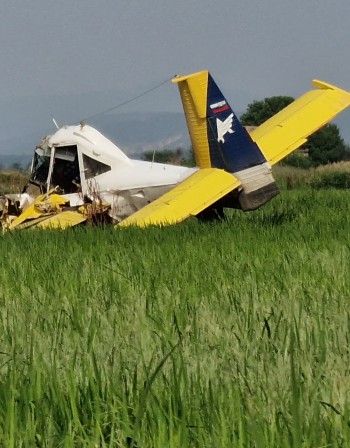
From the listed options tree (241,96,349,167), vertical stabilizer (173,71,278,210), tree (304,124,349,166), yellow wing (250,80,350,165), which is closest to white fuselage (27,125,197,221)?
vertical stabilizer (173,71,278,210)

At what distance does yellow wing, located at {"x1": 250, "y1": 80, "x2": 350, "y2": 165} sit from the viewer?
1234 cm

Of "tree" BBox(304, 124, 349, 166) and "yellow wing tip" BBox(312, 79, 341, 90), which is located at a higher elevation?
"tree" BBox(304, 124, 349, 166)

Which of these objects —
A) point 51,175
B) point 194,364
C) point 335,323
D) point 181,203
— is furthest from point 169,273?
point 51,175

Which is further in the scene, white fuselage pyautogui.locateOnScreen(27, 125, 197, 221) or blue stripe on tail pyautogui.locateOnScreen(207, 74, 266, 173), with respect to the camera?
white fuselage pyautogui.locateOnScreen(27, 125, 197, 221)

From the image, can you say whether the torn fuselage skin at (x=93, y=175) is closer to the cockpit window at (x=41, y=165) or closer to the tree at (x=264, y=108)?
the cockpit window at (x=41, y=165)

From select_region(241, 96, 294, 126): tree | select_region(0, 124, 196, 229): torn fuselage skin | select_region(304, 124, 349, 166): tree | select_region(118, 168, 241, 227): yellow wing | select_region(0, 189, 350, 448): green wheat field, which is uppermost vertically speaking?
select_region(241, 96, 294, 126): tree

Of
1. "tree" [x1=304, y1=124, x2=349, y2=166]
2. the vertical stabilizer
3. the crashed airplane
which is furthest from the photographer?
"tree" [x1=304, y1=124, x2=349, y2=166]

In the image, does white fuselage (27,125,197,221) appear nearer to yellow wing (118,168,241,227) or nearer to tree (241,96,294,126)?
yellow wing (118,168,241,227)

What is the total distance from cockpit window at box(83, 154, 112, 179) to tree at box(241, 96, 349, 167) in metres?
66.2

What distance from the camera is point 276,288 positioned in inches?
184

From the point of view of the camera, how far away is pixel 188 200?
416 inches

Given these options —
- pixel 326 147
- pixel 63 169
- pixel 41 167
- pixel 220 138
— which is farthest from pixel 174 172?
pixel 326 147

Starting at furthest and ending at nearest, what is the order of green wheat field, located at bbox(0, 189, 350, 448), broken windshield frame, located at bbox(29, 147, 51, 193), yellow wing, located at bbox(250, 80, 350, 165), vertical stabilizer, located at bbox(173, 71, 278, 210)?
1. broken windshield frame, located at bbox(29, 147, 51, 193)
2. yellow wing, located at bbox(250, 80, 350, 165)
3. vertical stabilizer, located at bbox(173, 71, 278, 210)
4. green wheat field, located at bbox(0, 189, 350, 448)

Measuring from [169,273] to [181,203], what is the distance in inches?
192
